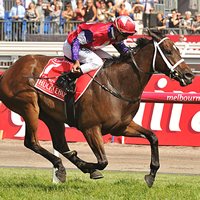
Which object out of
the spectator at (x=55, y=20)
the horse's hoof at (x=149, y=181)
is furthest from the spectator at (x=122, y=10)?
the horse's hoof at (x=149, y=181)

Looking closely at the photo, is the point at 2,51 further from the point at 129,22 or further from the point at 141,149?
the point at 129,22

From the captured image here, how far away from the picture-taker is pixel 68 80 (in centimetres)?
565

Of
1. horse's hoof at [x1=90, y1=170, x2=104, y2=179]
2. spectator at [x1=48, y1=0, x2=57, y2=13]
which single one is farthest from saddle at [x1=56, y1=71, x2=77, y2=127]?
spectator at [x1=48, y1=0, x2=57, y2=13]

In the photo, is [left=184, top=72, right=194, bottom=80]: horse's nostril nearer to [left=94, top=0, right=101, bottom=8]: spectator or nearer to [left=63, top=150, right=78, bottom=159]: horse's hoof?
[left=63, top=150, right=78, bottom=159]: horse's hoof

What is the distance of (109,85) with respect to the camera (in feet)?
18.4

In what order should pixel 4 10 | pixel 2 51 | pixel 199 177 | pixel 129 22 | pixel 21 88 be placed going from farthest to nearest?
pixel 4 10
pixel 2 51
pixel 199 177
pixel 21 88
pixel 129 22

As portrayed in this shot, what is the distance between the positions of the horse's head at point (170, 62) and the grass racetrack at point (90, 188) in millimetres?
1384

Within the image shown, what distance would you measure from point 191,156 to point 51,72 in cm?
485

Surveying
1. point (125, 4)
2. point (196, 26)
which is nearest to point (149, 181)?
point (196, 26)

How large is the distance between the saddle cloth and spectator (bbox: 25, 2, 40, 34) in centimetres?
1004

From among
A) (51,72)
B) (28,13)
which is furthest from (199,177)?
(28,13)

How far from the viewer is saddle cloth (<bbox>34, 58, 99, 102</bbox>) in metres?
5.62

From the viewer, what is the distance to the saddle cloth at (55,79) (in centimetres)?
562

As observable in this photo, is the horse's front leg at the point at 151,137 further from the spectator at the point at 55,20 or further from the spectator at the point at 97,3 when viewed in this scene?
the spectator at the point at 55,20
